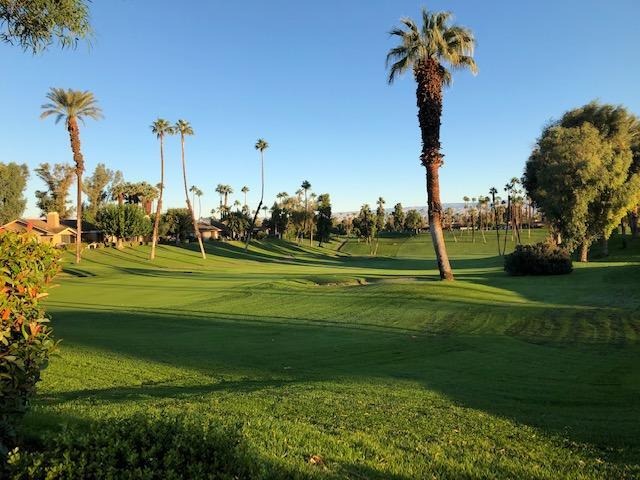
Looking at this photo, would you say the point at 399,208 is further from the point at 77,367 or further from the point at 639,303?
the point at 77,367

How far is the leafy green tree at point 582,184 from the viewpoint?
40.0 metres

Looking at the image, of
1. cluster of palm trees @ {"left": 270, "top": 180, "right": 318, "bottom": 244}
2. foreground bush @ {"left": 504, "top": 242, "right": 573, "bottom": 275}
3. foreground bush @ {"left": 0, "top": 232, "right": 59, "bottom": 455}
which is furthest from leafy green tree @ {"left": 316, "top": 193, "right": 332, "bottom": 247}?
foreground bush @ {"left": 0, "top": 232, "right": 59, "bottom": 455}

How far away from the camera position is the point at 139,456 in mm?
3379

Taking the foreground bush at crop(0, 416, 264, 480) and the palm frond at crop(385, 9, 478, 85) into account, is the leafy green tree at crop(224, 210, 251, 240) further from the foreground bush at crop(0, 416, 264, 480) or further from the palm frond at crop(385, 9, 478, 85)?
the foreground bush at crop(0, 416, 264, 480)

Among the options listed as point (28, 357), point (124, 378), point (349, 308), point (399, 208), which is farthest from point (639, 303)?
point (399, 208)

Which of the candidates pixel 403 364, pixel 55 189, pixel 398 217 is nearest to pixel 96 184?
pixel 55 189

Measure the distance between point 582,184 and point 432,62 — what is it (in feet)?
64.9

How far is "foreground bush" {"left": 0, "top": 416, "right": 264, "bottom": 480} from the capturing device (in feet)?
10.5

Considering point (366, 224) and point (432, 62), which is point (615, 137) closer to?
point (432, 62)

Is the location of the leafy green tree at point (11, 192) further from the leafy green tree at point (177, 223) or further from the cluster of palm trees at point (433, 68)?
the cluster of palm trees at point (433, 68)

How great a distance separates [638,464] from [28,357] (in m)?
6.43

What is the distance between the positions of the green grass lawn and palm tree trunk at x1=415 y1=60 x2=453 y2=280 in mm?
5454

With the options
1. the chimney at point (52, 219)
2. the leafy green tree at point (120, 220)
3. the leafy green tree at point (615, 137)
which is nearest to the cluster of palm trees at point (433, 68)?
the leafy green tree at point (615, 137)

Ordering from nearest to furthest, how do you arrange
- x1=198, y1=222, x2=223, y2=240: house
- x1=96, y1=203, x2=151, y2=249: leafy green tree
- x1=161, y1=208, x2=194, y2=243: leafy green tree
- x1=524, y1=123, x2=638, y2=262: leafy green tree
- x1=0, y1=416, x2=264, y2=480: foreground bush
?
x1=0, y1=416, x2=264, y2=480: foreground bush < x1=524, y1=123, x2=638, y2=262: leafy green tree < x1=96, y1=203, x2=151, y2=249: leafy green tree < x1=161, y1=208, x2=194, y2=243: leafy green tree < x1=198, y1=222, x2=223, y2=240: house
